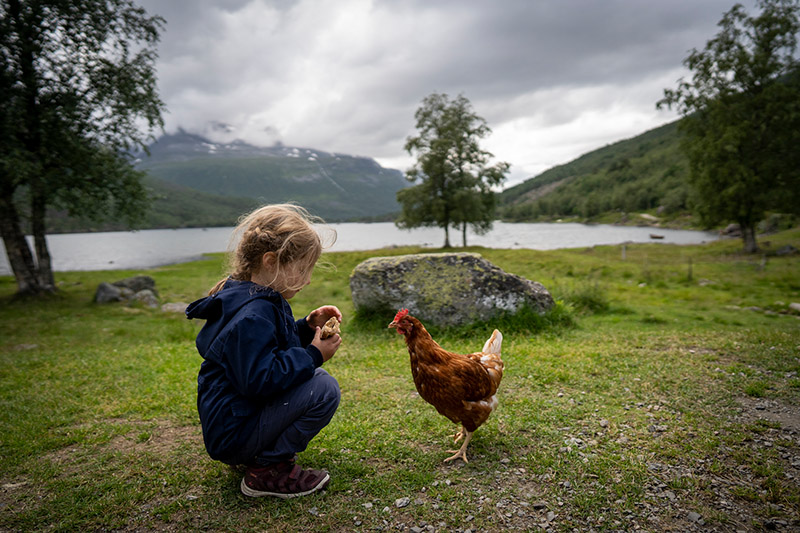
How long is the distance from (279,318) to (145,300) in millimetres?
18707

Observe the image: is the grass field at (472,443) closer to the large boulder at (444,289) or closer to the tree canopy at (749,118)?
the large boulder at (444,289)

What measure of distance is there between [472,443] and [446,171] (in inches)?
1504

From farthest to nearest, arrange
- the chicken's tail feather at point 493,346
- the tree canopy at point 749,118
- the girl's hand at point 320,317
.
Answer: the tree canopy at point 749,118 < the chicken's tail feather at point 493,346 < the girl's hand at point 320,317

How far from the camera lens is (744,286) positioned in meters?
15.9

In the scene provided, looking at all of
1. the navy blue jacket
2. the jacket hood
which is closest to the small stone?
the navy blue jacket

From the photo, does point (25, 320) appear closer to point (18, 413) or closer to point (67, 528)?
point (18, 413)

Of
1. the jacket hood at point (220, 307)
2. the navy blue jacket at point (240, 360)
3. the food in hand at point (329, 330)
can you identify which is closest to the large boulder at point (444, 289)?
the food in hand at point (329, 330)

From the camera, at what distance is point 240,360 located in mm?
3045

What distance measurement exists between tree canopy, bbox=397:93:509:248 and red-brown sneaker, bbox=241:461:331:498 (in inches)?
1464

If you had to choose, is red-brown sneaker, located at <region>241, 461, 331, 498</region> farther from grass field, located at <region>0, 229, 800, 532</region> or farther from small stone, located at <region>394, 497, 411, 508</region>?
small stone, located at <region>394, 497, 411, 508</region>

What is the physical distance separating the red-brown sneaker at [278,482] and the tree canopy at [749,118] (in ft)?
105

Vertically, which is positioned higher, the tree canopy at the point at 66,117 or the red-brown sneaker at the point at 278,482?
the tree canopy at the point at 66,117

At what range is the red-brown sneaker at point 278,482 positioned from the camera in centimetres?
370

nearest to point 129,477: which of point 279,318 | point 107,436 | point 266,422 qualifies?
point 107,436
